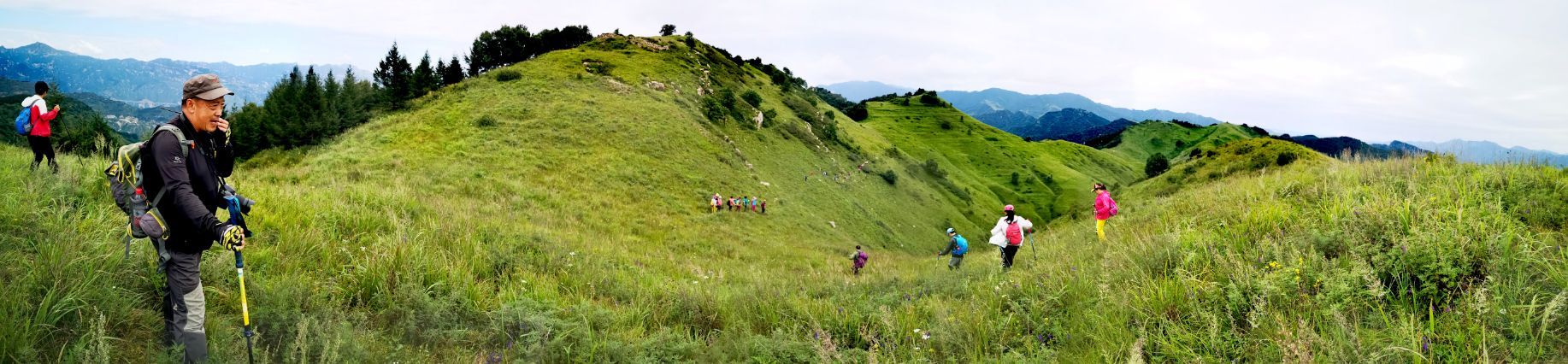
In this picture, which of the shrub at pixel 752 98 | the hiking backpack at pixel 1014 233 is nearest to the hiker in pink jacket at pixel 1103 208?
the hiking backpack at pixel 1014 233

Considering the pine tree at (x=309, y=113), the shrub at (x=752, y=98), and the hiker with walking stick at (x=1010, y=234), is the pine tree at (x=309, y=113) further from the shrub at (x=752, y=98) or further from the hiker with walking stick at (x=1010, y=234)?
the hiker with walking stick at (x=1010, y=234)

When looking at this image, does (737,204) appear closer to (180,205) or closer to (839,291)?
(839,291)

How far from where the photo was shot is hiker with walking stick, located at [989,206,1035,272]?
34.3ft

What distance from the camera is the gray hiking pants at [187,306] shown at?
372 centimetres

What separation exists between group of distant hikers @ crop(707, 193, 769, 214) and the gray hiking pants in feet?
79.4

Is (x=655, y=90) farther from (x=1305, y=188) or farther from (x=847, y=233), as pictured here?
(x=1305, y=188)

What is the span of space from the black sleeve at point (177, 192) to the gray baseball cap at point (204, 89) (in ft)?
1.16

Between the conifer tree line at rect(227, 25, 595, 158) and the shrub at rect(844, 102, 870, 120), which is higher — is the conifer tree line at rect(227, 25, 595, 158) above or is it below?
below

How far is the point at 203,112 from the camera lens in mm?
3998

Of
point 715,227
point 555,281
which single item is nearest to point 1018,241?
point 555,281

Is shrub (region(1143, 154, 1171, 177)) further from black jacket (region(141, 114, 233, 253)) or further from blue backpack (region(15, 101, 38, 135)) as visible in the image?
blue backpack (region(15, 101, 38, 135))

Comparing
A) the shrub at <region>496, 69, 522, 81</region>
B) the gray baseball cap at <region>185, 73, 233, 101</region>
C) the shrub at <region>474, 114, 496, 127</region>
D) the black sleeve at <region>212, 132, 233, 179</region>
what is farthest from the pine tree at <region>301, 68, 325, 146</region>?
the gray baseball cap at <region>185, 73, 233, 101</region>

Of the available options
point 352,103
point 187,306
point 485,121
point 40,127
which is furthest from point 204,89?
point 352,103

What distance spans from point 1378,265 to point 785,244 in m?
21.8
